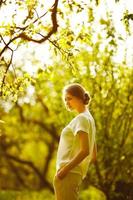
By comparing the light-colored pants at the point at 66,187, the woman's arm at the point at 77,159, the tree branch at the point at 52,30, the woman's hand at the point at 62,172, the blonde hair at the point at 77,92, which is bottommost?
the light-colored pants at the point at 66,187

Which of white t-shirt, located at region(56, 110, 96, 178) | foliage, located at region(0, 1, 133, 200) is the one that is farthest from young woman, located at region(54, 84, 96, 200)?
foliage, located at region(0, 1, 133, 200)

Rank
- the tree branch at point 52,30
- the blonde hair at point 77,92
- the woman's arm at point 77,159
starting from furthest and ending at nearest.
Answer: the tree branch at point 52,30
the blonde hair at point 77,92
the woman's arm at point 77,159

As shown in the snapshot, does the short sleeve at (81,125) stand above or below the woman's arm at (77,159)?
above

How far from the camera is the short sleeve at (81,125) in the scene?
18.9ft

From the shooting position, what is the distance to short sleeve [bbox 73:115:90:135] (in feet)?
18.9

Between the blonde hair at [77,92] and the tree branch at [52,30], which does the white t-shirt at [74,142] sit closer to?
the blonde hair at [77,92]

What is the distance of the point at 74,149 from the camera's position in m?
5.83

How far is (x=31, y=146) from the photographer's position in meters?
41.8

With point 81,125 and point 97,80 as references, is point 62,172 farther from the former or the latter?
point 97,80

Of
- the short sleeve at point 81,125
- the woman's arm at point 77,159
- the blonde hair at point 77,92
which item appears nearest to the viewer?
the woman's arm at point 77,159

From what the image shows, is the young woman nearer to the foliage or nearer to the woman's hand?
the woman's hand

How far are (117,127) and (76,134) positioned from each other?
9.50 m

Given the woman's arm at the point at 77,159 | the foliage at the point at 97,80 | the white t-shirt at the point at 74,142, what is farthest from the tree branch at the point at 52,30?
the woman's arm at the point at 77,159

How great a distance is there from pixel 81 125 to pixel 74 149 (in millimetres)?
240
